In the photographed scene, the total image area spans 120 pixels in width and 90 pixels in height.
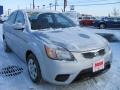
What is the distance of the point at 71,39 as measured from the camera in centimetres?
437

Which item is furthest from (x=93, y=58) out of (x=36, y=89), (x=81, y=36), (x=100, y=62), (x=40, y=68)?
(x=36, y=89)

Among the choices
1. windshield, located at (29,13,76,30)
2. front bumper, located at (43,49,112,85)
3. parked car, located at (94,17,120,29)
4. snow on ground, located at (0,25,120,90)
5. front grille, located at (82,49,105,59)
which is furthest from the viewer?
parked car, located at (94,17,120,29)

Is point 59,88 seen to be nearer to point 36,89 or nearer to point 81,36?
point 36,89

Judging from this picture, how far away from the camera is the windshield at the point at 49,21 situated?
521 cm

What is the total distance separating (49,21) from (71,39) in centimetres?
133

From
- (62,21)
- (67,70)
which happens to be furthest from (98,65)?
(62,21)

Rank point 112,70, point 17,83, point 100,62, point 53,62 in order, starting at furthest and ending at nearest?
point 112,70 < point 17,83 < point 100,62 < point 53,62

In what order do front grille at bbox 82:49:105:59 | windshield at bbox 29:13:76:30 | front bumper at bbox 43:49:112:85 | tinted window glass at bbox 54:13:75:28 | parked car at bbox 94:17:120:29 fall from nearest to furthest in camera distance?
1. front bumper at bbox 43:49:112:85
2. front grille at bbox 82:49:105:59
3. windshield at bbox 29:13:76:30
4. tinted window glass at bbox 54:13:75:28
5. parked car at bbox 94:17:120:29

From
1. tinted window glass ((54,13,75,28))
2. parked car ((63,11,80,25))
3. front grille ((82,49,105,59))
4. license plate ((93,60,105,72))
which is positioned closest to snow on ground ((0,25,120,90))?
license plate ((93,60,105,72))

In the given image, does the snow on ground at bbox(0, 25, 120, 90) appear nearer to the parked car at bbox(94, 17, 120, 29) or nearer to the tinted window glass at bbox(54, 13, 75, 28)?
the tinted window glass at bbox(54, 13, 75, 28)

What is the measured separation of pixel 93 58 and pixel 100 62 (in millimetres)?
195

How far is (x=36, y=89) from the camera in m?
4.37

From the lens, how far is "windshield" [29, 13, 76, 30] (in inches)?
205

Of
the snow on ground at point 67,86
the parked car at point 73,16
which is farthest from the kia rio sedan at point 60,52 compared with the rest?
the parked car at point 73,16
